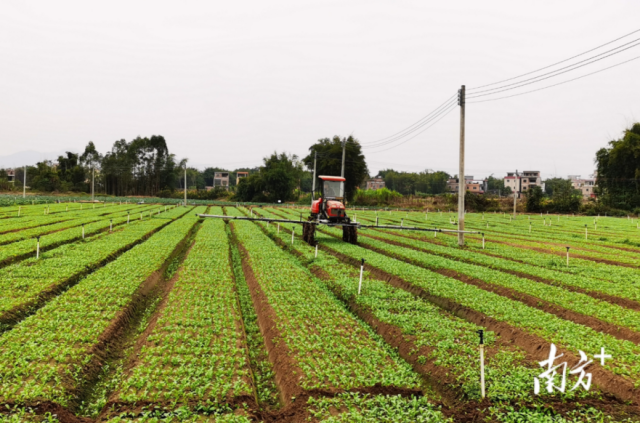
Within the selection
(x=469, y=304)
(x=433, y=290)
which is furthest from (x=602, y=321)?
(x=433, y=290)

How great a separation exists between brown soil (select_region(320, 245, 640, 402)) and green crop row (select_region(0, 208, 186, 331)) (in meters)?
12.2

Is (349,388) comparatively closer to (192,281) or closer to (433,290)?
(433,290)

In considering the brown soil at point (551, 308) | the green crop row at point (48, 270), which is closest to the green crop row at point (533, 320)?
the brown soil at point (551, 308)

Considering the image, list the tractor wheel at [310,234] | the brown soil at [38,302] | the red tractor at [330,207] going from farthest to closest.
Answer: the tractor wheel at [310,234] → the red tractor at [330,207] → the brown soil at [38,302]

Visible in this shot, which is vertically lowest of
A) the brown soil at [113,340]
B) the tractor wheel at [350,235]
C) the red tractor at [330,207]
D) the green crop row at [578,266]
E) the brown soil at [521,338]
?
the brown soil at [113,340]

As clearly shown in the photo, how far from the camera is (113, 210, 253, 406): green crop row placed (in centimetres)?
736

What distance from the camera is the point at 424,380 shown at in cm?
845

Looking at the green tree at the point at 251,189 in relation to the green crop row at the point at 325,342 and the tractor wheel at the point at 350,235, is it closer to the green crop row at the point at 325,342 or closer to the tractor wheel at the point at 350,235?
the tractor wheel at the point at 350,235

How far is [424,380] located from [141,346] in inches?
251

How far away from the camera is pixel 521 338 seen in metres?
10.1

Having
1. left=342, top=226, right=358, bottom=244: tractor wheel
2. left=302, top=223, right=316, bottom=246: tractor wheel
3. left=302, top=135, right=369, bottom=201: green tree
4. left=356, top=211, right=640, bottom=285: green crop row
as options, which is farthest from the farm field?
left=302, top=135, right=369, bottom=201: green tree

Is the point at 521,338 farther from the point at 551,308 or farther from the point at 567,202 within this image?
the point at 567,202

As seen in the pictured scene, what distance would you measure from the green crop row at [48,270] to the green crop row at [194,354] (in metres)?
3.95

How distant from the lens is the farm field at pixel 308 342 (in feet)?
23.1
